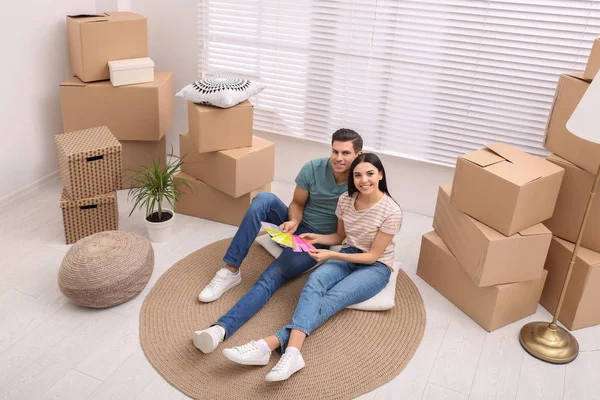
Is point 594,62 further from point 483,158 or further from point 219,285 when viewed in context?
point 219,285

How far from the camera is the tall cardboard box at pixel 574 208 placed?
8.15 feet

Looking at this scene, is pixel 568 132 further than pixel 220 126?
No

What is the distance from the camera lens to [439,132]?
3307mm

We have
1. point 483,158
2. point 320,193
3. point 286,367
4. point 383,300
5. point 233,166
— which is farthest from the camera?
point 233,166

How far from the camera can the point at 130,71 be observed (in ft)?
10.7

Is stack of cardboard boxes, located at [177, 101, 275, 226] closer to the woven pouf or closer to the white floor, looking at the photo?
the white floor

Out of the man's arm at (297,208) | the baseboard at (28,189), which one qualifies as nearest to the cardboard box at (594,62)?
the man's arm at (297,208)

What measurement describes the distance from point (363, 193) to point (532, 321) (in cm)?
94

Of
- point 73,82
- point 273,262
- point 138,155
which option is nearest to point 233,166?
point 273,262

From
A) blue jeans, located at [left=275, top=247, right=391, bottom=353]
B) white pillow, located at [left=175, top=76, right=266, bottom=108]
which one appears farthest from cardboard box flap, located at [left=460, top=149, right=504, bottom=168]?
white pillow, located at [left=175, top=76, right=266, bottom=108]

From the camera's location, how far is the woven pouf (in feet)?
8.00

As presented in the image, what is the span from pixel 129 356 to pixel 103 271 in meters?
0.37

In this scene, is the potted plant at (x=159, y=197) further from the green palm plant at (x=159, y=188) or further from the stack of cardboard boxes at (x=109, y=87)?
the stack of cardboard boxes at (x=109, y=87)

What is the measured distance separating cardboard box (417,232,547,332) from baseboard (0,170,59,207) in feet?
7.24
